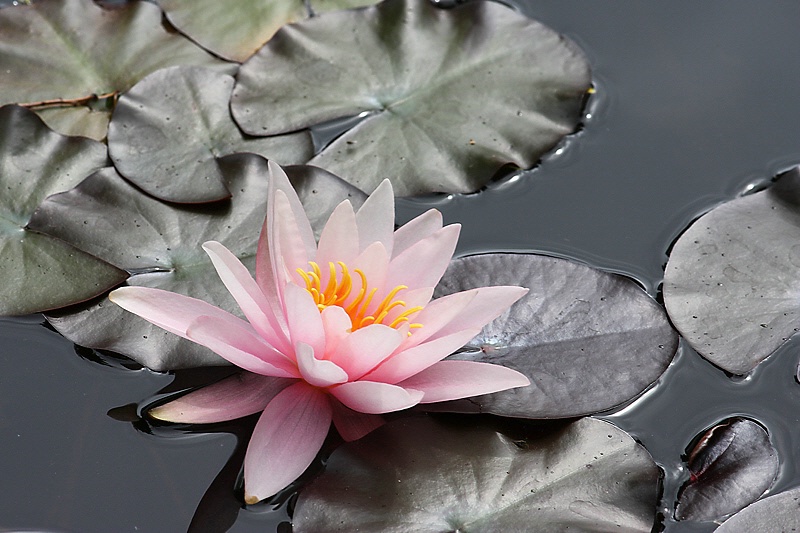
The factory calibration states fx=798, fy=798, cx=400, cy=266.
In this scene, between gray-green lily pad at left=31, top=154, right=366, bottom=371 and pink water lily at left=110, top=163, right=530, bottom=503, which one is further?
gray-green lily pad at left=31, top=154, right=366, bottom=371

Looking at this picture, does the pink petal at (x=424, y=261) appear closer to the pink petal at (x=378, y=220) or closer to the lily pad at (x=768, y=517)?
the pink petal at (x=378, y=220)

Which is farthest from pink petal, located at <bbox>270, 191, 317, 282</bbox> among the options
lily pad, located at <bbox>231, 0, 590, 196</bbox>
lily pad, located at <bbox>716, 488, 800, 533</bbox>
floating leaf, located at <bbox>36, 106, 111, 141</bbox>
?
lily pad, located at <bbox>716, 488, 800, 533</bbox>

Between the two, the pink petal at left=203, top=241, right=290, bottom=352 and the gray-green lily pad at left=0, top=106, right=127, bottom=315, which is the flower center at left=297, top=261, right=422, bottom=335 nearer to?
the pink petal at left=203, top=241, right=290, bottom=352

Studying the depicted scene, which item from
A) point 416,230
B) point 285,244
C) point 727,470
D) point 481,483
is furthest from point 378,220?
point 727,470

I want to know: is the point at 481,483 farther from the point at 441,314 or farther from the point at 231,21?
the point at 231,21

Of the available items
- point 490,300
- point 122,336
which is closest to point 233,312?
point 122,336

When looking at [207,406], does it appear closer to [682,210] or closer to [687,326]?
[687,326]
